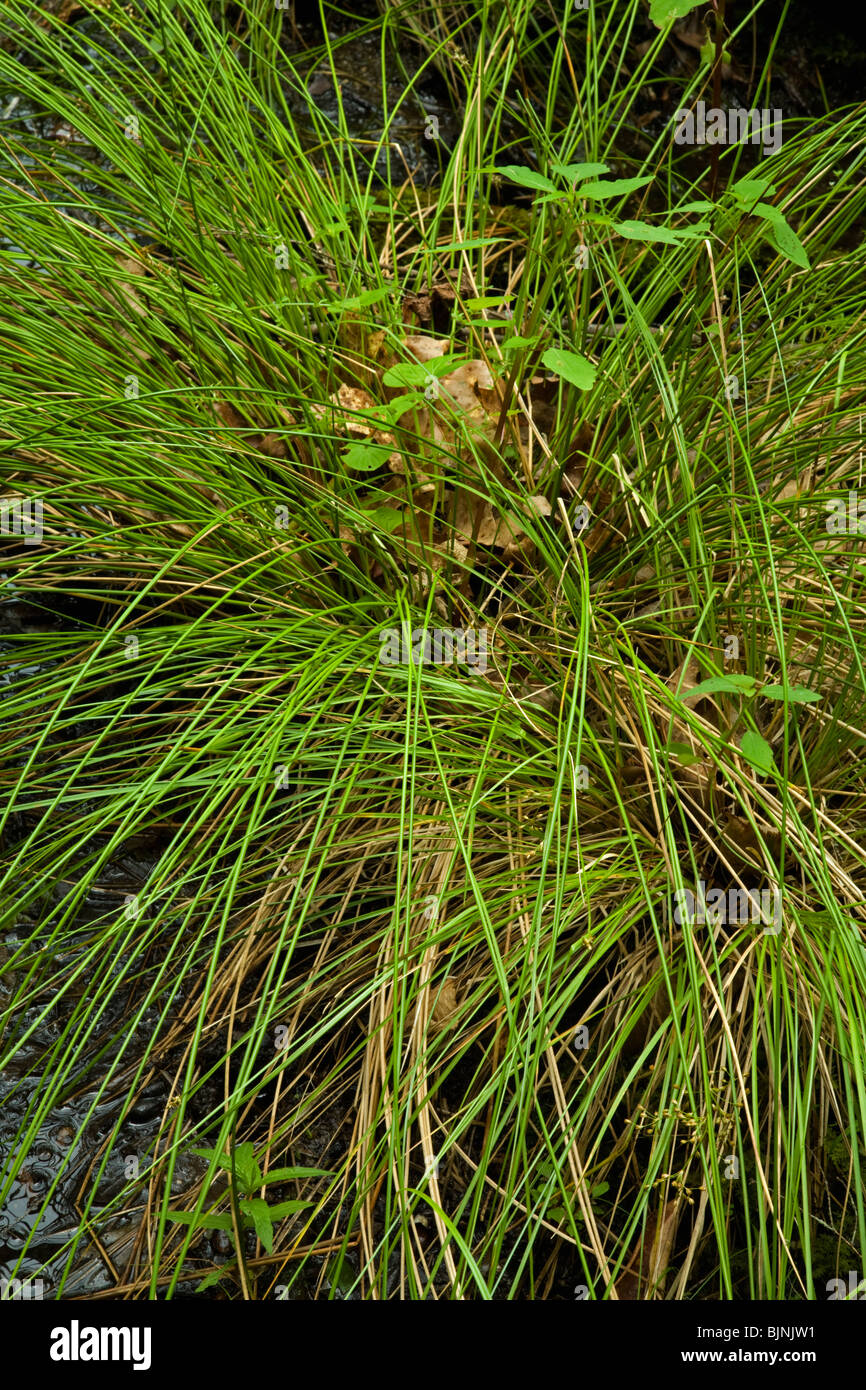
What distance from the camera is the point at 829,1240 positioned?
1.58 metres

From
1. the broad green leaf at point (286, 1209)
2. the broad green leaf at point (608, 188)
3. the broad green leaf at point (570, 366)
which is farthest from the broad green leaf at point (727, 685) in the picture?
the broad green leaf at point (286, 1209)

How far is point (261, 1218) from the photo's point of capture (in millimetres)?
1448

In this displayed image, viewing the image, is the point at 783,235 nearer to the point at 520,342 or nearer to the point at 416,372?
the point at 520,342

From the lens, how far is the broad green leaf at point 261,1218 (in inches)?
56.8

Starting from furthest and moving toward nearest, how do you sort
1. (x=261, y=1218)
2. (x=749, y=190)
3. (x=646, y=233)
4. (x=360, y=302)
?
(x=360, y=302) → (x=749, y=190) → (x=646, y=233) → (x=261, y=1218)

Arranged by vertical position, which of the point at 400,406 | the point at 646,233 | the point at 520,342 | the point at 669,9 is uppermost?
the point at 669,9

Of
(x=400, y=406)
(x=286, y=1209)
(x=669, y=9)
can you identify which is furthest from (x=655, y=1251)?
(x=669, y=9)

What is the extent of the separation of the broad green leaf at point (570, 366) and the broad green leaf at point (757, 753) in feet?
1.98

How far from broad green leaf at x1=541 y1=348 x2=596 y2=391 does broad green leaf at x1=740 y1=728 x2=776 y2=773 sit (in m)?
0.60

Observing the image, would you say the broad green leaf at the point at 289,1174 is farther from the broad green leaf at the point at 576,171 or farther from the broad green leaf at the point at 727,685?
the broad green leaf at the point at 576,171

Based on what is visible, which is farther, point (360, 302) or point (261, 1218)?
point (360, 302)

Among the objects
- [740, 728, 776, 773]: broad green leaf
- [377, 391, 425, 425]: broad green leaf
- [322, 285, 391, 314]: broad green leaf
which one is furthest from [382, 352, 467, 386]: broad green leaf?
[740, 728, 776, 773]: broad green leaf

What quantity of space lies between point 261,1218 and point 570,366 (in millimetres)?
1339
